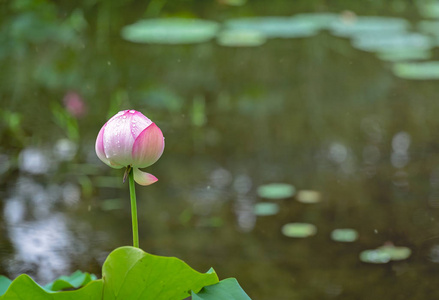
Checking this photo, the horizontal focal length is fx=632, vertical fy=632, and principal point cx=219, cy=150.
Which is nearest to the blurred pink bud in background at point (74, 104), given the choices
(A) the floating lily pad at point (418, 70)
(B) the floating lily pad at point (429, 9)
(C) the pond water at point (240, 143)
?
(C) the pond water at point (240, 143)

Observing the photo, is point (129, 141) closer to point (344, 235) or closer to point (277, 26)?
point (344, 235)

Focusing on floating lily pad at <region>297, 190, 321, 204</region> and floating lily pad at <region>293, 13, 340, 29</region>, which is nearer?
floating lily pad at <region>297, 190, 321, 204</region>

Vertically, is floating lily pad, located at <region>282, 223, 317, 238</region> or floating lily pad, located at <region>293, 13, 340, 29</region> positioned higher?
floating lily pad, located at <region>293, 13, 340, 29</region>

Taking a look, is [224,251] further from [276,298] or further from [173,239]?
[276,298]

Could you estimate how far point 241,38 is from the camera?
3.10 meters

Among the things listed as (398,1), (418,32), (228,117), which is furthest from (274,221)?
(398,1)

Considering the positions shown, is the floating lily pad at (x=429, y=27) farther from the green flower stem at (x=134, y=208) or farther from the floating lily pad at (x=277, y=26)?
the green flower stem at (x=134, y=208)

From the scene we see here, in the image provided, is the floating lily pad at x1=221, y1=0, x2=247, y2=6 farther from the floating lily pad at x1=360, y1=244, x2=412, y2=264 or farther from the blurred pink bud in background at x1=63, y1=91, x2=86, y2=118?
the floating lily pad at x1=360, y1=244, x2=412, y2=264

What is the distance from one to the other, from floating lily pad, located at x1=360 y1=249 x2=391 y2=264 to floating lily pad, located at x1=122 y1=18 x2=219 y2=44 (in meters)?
1.75

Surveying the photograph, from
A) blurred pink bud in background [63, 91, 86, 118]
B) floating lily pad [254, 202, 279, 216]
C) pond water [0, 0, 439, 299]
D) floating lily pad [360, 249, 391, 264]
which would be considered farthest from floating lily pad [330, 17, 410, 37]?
floating lily pad [360, 249, 391, 264]

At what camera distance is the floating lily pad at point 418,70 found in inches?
106

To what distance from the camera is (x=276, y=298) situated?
52.0 inches

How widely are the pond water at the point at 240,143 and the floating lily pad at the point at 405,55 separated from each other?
0.05ft

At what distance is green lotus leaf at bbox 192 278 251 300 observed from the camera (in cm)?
66
